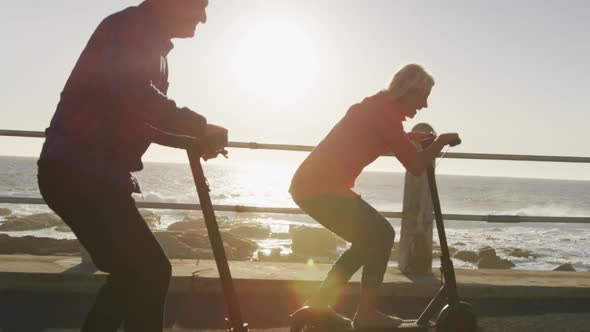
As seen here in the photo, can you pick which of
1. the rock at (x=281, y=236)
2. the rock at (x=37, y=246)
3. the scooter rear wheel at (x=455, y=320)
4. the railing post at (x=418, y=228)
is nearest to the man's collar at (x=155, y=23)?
the scooter rear wheel at (x=455, y=320)

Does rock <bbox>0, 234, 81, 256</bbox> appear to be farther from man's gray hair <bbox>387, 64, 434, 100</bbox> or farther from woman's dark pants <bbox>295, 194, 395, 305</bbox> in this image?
man's gray hair <bbox>387, 64, 434, 100</bbox>

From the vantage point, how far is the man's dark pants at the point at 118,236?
2.42 m

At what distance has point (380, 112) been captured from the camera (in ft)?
12.4

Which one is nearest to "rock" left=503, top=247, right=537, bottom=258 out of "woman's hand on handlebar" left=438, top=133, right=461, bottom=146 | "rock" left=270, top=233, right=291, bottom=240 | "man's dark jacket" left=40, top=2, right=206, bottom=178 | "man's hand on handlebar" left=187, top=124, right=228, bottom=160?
"rock" left=270, top=233, right=291, bottom=240

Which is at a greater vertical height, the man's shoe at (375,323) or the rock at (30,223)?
the man's shoe at (375,323)

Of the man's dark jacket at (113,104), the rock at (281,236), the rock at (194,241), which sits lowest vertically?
the rock at (281,236)

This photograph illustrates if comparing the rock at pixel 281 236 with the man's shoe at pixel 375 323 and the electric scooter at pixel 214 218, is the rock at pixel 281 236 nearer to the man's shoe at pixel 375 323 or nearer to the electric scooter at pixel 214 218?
the man's shoe at pixel 375 323

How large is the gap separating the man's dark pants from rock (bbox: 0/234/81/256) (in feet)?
65.9

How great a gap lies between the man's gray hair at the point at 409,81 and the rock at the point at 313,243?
88.8 feet

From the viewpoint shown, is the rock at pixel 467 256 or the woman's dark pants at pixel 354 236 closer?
the woman's dark pants at pixel 354 236

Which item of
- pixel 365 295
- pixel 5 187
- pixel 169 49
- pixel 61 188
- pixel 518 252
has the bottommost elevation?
pixel 5 187

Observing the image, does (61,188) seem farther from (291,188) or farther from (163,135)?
(291,188)

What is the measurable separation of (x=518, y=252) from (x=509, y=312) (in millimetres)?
30433

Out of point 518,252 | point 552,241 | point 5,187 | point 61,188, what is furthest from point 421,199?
point 5,187
